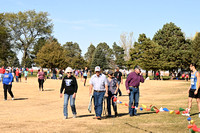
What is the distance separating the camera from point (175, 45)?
62781mm

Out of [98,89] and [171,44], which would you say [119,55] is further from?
[98,89]

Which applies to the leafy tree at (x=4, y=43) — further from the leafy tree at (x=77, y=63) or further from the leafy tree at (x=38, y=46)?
the leafy tree at (x=77, y=63)

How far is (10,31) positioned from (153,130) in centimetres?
7339

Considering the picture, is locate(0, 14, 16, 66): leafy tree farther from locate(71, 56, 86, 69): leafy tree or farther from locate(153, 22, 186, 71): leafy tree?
locate(153, 22, 186, 71): leafy tree

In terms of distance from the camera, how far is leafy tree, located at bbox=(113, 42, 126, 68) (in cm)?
10444

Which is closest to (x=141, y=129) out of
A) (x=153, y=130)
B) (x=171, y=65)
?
(x=153, y=130)

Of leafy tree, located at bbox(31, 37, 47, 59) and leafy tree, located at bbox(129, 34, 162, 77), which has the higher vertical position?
leafy tree, located at bbox(31, 37, 47, 59)

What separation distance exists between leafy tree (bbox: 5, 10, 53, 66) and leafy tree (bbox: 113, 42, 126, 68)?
31.7m

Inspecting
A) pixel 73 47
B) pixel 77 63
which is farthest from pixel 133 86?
pixel 73 47

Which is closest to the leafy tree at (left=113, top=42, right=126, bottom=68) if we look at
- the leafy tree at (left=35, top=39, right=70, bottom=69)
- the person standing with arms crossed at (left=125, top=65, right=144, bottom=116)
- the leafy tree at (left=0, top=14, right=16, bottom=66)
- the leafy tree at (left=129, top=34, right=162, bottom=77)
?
the leafy tree at (left=35, top=39, right=70, bottom=69)

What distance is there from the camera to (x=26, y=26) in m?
79.0

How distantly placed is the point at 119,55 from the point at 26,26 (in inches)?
1540

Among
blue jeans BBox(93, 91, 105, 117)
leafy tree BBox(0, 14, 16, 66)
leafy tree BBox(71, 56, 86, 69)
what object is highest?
leafy tree BBox(0, 14, 16, 66)

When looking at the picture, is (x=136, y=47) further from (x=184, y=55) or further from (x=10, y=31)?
(x=10, y=31)
